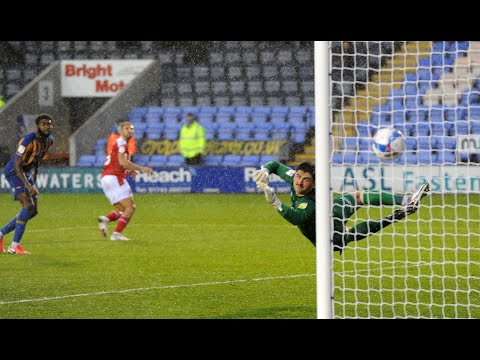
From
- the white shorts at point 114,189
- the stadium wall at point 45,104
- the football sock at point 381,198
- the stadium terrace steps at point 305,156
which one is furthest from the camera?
the stadium wall at point 45,104

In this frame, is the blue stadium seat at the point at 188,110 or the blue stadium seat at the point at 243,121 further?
the blue stadium seat at the point at 188,110

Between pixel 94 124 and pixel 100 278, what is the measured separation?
12.9 metres

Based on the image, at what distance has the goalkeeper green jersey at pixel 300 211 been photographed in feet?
21.4

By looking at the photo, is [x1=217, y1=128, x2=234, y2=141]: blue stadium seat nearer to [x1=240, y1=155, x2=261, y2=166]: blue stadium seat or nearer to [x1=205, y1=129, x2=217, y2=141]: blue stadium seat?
[x1=205, y1=129, x2=217, y2=141]: blue stadium seat

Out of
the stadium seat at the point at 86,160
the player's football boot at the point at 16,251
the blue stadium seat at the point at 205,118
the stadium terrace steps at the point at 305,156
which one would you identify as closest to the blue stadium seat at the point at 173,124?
the blue stadium seat at the point at 205,118

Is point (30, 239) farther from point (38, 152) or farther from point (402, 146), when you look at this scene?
point (402, 146)

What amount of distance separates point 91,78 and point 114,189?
11.1 m

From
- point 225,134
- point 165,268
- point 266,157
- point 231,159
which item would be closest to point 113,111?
point 225,134

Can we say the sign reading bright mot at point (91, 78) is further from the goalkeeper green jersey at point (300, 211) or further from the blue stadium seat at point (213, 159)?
the goalkeeper green jersey at point (300, 211)

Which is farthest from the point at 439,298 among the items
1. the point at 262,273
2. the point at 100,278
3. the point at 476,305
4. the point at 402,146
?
the point at 100,278

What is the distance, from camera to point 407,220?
9406mm

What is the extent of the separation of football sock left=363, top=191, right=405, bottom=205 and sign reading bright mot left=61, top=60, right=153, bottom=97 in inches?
592

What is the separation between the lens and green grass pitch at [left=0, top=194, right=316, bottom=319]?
6668 mm

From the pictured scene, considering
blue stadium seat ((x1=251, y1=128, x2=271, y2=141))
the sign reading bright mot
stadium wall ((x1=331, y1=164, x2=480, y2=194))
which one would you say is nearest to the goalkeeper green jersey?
stadium wall ((x1=331, y1=164, x2=480, y2=194))
